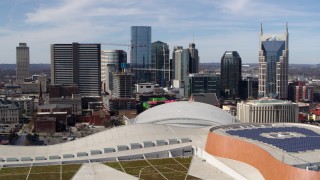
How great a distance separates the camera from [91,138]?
45.1 metres

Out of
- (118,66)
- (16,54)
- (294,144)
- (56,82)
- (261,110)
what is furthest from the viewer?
(16,54)

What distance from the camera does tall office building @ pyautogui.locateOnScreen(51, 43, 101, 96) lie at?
141625 mm

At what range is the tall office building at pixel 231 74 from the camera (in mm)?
150875

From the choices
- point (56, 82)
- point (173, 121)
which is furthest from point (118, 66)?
point (173, 121)

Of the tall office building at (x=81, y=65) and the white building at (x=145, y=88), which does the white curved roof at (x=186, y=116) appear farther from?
the white building at (x=145, y=88)

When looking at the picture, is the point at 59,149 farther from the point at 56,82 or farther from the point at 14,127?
the point at 56,82

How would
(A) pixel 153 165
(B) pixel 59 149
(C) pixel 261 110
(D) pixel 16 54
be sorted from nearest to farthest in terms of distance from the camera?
(A) pixel 153 165
(B) pixel 59 149
(C) pixel 261 110
(D) pixel 16 54

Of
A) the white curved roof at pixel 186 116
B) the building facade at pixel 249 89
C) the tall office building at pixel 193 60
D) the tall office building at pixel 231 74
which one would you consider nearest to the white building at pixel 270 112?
the white curved roof at pixel 186 116

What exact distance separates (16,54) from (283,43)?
115418mm

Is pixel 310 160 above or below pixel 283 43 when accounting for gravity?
below

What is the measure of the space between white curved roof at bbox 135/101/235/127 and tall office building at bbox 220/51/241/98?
92.2 metres

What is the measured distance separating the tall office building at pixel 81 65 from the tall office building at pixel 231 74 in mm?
42397

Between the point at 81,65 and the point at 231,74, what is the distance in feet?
163

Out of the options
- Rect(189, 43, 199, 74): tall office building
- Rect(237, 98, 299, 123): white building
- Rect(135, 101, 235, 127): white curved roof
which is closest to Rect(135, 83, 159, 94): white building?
Rect(189, 43, 199, 74): tall office building
